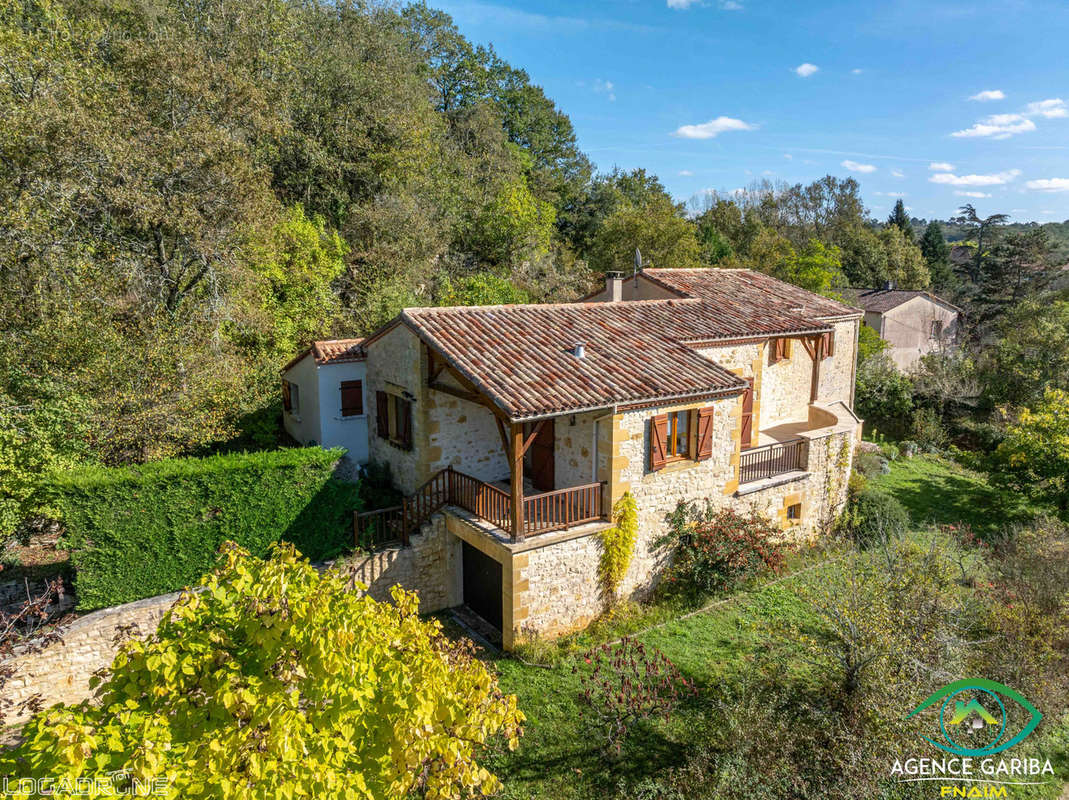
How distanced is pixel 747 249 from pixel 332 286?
4014 centimetres

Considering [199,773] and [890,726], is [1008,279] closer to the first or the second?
[890,726]

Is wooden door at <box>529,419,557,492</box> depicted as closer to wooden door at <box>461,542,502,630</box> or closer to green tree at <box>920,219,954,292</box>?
wooden door at <box>461,542,502,630</box>

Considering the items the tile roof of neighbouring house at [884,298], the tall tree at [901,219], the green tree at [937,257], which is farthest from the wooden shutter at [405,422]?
the tall tree at [901,219]

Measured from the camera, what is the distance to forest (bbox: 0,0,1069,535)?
14.8 m

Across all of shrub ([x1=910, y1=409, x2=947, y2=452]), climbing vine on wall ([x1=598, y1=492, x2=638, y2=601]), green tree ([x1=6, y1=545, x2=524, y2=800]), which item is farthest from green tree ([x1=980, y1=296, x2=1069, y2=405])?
green tree ([x1=6, y1=545, x2=524, y2=800])

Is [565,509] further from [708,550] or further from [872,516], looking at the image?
[872,516]

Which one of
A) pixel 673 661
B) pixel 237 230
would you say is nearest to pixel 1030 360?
pixel 673 661

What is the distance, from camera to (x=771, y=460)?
55.7ft

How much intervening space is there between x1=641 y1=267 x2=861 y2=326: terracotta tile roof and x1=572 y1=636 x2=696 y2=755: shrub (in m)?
11.1

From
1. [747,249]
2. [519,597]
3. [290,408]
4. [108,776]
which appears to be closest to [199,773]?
[108,776]

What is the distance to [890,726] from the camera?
935cm

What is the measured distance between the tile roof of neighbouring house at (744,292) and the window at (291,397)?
482 inches

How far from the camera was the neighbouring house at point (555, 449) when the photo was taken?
1282cm

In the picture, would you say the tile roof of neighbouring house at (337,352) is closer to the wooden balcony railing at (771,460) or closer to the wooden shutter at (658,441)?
the wooden shutter at (658,441)
